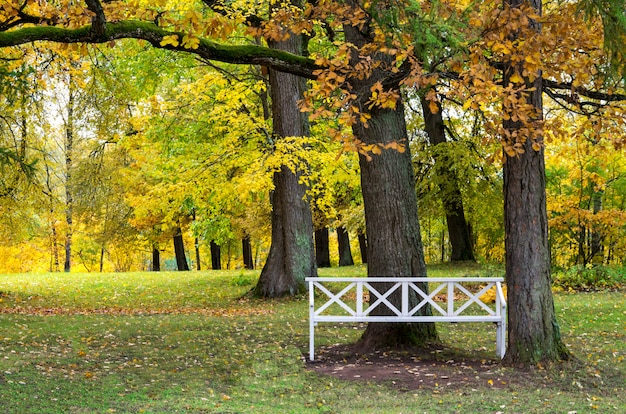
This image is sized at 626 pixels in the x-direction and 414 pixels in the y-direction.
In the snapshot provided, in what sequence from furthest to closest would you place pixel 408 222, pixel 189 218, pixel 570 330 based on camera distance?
1. pixel 189 218
2. pixel 570 330
3. pixel 408 222

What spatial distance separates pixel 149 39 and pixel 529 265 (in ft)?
16.9

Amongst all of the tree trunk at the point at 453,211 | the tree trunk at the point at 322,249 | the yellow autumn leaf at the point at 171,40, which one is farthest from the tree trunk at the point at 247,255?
the yellow autumn leaf at the point at 171,40

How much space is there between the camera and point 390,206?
29.5 ft

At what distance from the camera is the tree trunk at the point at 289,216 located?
15.7 metres

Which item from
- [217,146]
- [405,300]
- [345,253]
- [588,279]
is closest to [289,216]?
[217,146]

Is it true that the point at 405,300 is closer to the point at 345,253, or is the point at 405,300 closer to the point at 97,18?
the point at 97,18

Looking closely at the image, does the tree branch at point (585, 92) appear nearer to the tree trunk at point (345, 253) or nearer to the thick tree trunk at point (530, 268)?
the thick tree trunk at point (530, 268)

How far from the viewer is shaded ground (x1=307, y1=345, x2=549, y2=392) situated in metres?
7.32

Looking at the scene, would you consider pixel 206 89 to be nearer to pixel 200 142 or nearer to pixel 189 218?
pixel 200 142

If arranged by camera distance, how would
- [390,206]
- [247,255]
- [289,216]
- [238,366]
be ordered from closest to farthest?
[238,366] → [390,206] → [289,216] → [247,255]

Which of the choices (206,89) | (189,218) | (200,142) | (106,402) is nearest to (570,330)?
(106,402)

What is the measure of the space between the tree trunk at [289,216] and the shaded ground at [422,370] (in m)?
6.32

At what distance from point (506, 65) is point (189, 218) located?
76.6 ft

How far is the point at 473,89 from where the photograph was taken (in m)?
6.93
